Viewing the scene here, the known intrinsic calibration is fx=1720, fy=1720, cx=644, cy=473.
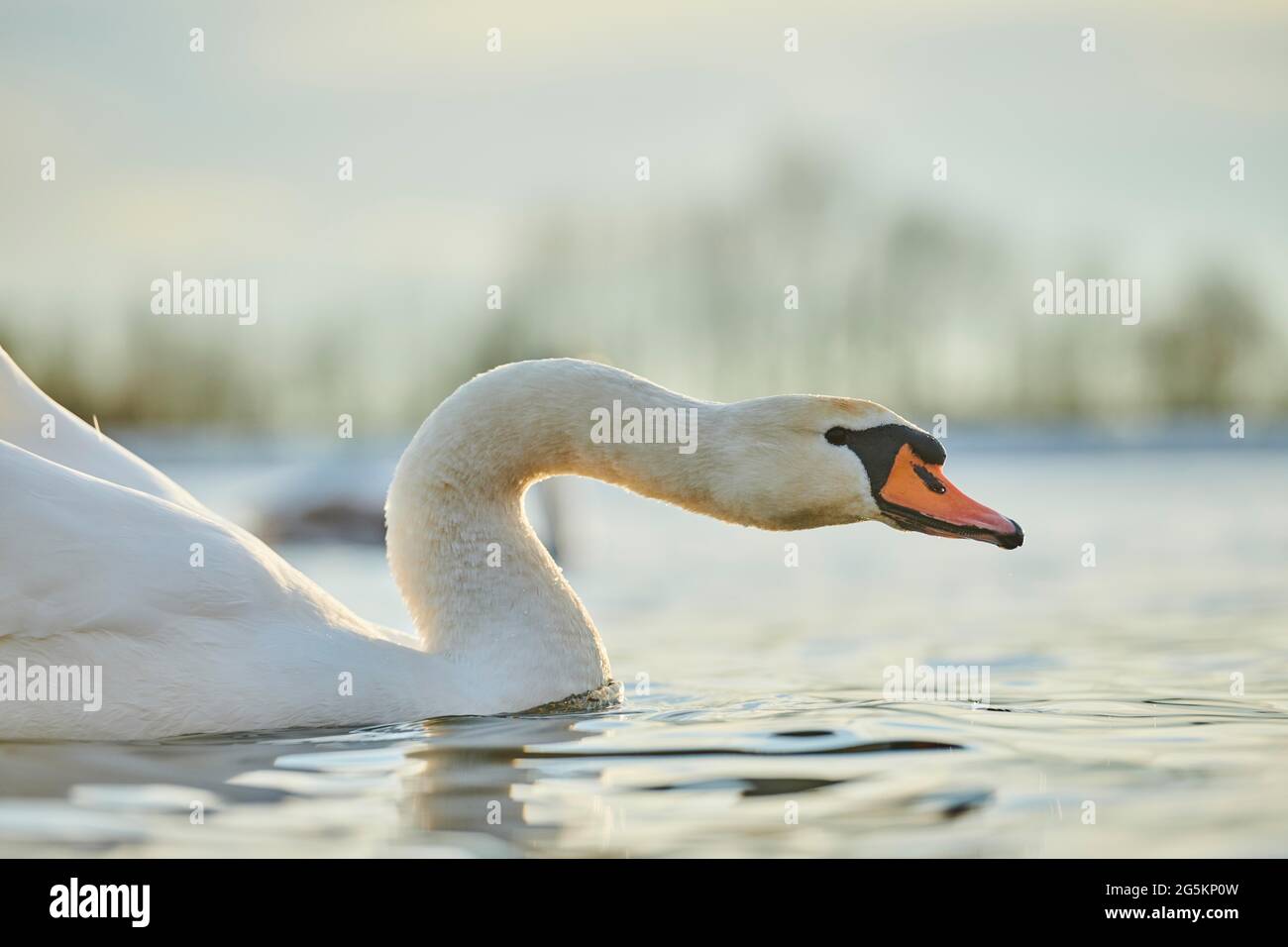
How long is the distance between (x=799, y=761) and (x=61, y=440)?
3291 millimetres

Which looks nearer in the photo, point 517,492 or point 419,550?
point 419,550

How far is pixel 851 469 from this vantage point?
601 centimetres

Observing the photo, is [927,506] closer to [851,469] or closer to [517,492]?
[851,469]

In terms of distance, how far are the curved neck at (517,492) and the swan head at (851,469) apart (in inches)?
8.0

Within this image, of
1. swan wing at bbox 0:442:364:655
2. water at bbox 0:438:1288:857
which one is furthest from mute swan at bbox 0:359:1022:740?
water at bbox 0:438:1288:857

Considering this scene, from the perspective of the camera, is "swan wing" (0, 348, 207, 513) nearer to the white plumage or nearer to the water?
the white plumage

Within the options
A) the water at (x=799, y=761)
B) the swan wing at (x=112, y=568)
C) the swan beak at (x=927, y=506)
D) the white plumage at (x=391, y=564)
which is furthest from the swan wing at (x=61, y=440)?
the swan beak at (x=927, y=506)

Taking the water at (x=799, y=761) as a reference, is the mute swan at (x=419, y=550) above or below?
above

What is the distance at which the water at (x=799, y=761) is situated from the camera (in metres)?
4.53

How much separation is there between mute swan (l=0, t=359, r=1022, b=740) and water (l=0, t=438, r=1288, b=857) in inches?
6.3

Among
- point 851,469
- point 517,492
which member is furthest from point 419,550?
point 851,469

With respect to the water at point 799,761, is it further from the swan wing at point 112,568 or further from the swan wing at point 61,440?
the swan wing at point 61,440

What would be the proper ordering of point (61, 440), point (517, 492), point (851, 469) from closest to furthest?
point (851, 469)
point (517, 492)
point (61, 440)
